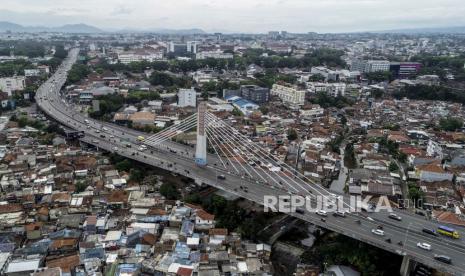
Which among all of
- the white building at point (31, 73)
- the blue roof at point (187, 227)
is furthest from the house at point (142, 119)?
the white building at point (31, 73)

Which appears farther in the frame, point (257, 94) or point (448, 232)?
point (257, 94)

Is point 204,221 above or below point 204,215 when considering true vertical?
below

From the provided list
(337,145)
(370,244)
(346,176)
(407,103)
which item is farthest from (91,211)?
(407,103)

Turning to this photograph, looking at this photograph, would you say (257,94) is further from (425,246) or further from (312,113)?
(425,246)

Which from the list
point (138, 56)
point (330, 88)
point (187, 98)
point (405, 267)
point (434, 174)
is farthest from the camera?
point (138, 56)

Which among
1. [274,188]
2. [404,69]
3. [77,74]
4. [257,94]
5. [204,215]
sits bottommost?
[204,215]

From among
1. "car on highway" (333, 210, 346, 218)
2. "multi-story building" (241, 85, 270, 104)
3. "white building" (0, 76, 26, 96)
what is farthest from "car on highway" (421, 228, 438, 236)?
"white building" (0, 76, 26, 96)

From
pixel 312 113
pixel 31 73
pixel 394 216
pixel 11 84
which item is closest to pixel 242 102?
pixel 312 113
